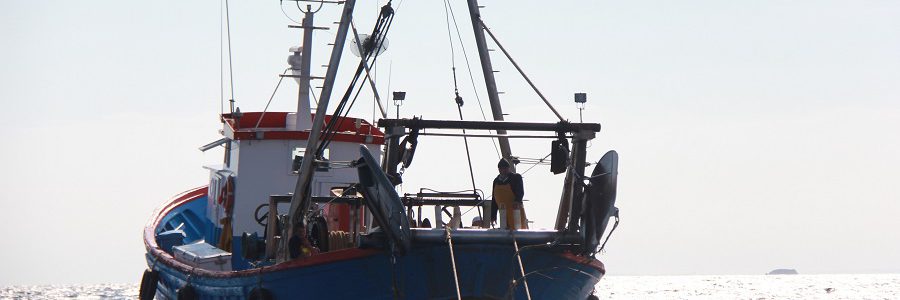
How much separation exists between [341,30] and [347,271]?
3484 mm

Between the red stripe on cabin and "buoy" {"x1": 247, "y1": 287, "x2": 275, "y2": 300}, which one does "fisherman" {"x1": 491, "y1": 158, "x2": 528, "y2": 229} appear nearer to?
"buoy" {"x1": 247, "y1": 287, "x2": 275, "y2": 300}

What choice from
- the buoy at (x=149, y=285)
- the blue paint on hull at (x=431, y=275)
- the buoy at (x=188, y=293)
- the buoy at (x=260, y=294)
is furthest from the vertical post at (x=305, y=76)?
the blue paint on hull at (x=431, y=275)

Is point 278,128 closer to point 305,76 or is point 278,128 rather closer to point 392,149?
point 305,76

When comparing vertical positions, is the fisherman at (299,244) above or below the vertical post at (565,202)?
below

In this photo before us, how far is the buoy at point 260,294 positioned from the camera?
21.2m

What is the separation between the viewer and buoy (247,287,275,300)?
21203 millimetres

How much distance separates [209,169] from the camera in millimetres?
32375

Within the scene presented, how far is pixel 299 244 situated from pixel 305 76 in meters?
9.43

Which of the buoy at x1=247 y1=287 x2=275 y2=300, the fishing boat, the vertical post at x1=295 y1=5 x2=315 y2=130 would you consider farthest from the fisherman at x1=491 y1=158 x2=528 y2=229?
the vertical post at x1=295 y1=5 x2=315 y2=130

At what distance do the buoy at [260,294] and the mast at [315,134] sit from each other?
1082mm

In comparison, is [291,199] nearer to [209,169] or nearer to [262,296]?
[262,296]

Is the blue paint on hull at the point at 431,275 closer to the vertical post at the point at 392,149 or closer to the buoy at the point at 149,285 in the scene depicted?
the vertical post at the point at 392,149

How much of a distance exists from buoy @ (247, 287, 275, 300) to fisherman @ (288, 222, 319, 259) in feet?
2.20

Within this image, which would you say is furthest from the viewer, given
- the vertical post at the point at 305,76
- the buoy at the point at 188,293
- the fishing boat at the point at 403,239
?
the vertical post at the point at 305,76
